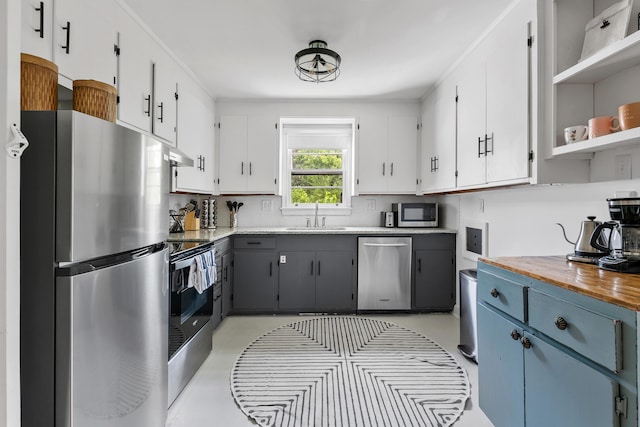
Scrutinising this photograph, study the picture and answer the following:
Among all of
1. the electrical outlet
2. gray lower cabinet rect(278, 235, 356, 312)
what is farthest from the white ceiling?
gray lower cabinet rect(278, 235, 356, 312)

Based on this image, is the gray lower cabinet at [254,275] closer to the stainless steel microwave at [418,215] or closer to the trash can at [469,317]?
the stainless steel microwave at [418,215]

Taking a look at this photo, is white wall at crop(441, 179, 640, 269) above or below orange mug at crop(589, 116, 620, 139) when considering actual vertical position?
below

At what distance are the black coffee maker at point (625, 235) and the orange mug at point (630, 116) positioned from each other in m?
0.29

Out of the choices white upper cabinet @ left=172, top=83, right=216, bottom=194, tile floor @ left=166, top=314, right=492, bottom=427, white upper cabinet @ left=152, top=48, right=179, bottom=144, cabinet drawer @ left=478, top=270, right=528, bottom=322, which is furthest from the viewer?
white upper cabinet @ left=172, top=83, right=216, bottom=194

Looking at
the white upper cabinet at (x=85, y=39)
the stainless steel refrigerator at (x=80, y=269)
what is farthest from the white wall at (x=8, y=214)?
the white upper cabinet at (x=85, y=39)

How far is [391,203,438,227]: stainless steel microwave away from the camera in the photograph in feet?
12.2

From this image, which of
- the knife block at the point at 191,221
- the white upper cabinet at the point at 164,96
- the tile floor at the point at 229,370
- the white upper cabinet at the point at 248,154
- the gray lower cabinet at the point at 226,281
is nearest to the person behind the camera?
the tile floor at the point at 229,370

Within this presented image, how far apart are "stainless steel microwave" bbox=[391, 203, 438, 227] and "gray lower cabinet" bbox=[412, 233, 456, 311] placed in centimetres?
30

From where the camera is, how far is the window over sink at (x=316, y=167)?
410 centimetres

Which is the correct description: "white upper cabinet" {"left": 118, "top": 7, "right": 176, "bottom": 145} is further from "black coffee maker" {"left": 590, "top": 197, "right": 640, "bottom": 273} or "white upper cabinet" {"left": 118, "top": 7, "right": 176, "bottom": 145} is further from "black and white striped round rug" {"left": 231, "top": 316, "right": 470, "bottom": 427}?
"black coffee maker" {"left": 590, "top": 197, "right": 640, "bottom": 273}

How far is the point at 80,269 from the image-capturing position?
102 cm

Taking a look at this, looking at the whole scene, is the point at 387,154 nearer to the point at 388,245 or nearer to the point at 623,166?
the point at 388,245

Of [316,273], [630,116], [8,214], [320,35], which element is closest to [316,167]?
[316,273]

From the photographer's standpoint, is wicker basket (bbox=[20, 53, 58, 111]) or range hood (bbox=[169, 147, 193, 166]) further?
range hood (bbox=[169, 147, 193, 166])
